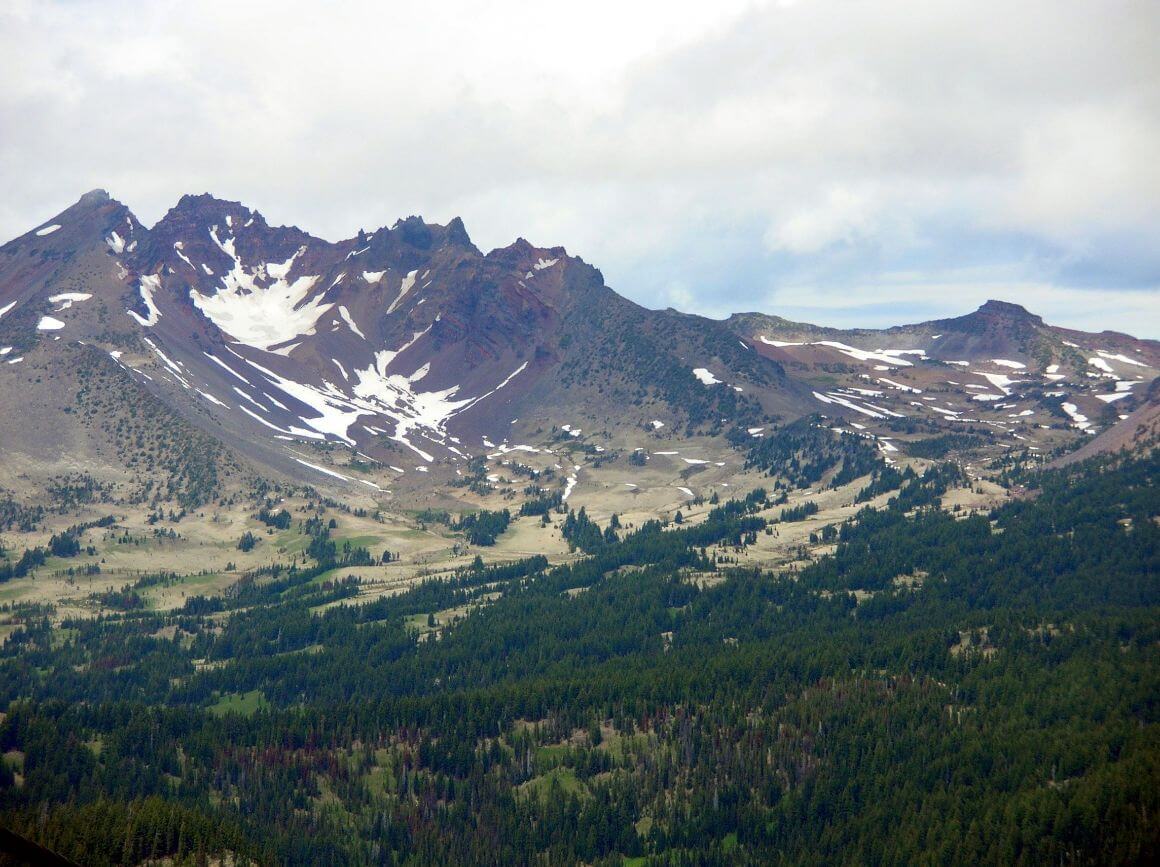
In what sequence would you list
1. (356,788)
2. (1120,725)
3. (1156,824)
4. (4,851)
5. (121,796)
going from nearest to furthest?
1. (4,851)
2. (1156,824)
3. (121,796)
4. (1120,725)
5. (356,788)

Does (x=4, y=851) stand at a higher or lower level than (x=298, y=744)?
higher

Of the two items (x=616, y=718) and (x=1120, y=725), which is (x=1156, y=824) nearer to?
(x=1120, y=725)

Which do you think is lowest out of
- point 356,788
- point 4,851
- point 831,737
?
point 356,788

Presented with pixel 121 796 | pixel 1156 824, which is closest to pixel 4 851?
pixel 1156 824

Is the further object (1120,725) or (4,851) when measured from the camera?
(1120,725)

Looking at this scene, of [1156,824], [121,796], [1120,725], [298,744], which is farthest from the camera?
[298,744]

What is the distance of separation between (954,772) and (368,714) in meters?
91.7

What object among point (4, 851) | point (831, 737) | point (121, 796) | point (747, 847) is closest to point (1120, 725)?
point (831, 737)

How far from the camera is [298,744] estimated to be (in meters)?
172

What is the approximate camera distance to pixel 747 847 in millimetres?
146875

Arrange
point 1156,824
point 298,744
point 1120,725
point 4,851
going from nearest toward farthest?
point 4,851, point 1156,824, point 1120,725, point 298,744

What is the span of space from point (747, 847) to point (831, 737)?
2694cm

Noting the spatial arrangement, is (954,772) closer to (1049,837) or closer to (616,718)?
(1049,837)

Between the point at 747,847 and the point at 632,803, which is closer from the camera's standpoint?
the point at 747,847
